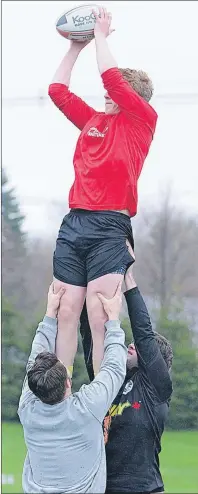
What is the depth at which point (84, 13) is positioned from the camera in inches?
102

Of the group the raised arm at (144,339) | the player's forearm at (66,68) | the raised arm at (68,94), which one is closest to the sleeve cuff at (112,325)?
the raised arm at (144,339)

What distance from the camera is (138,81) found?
256 cm

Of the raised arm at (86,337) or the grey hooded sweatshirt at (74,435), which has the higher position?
the raised arm at (86,337)

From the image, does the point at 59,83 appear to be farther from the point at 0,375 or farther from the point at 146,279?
the point at 0,375

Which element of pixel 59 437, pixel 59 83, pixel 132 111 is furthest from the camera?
pixel 59 83

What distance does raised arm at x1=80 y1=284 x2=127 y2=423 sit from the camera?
2332 mm

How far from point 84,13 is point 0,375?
9.93ft

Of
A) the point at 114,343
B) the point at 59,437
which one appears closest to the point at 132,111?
the point at 114,343

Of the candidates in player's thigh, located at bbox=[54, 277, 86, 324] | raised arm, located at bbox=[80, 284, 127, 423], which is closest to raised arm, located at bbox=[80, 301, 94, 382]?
player's thigh, located at bbox=[54, 277, 86, 324]

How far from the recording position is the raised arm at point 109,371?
2332 millimetres

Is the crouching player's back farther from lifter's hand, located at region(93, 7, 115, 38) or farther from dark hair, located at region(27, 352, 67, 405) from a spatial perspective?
lifter's hand, located at region(93, 7, 115, 38)

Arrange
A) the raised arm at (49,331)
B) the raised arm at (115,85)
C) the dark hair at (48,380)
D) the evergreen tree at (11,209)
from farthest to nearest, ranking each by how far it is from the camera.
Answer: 1. the evergreen tree at (11,209)
2. the raised arm at (49,331)
3. the raised arm at (115,85)
4. the dark hair at (48,380)

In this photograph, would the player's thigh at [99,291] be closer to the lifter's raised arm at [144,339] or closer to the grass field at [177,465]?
the lifter's raised arm at [144,339]

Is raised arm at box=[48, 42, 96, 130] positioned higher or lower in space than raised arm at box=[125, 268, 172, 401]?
higher
